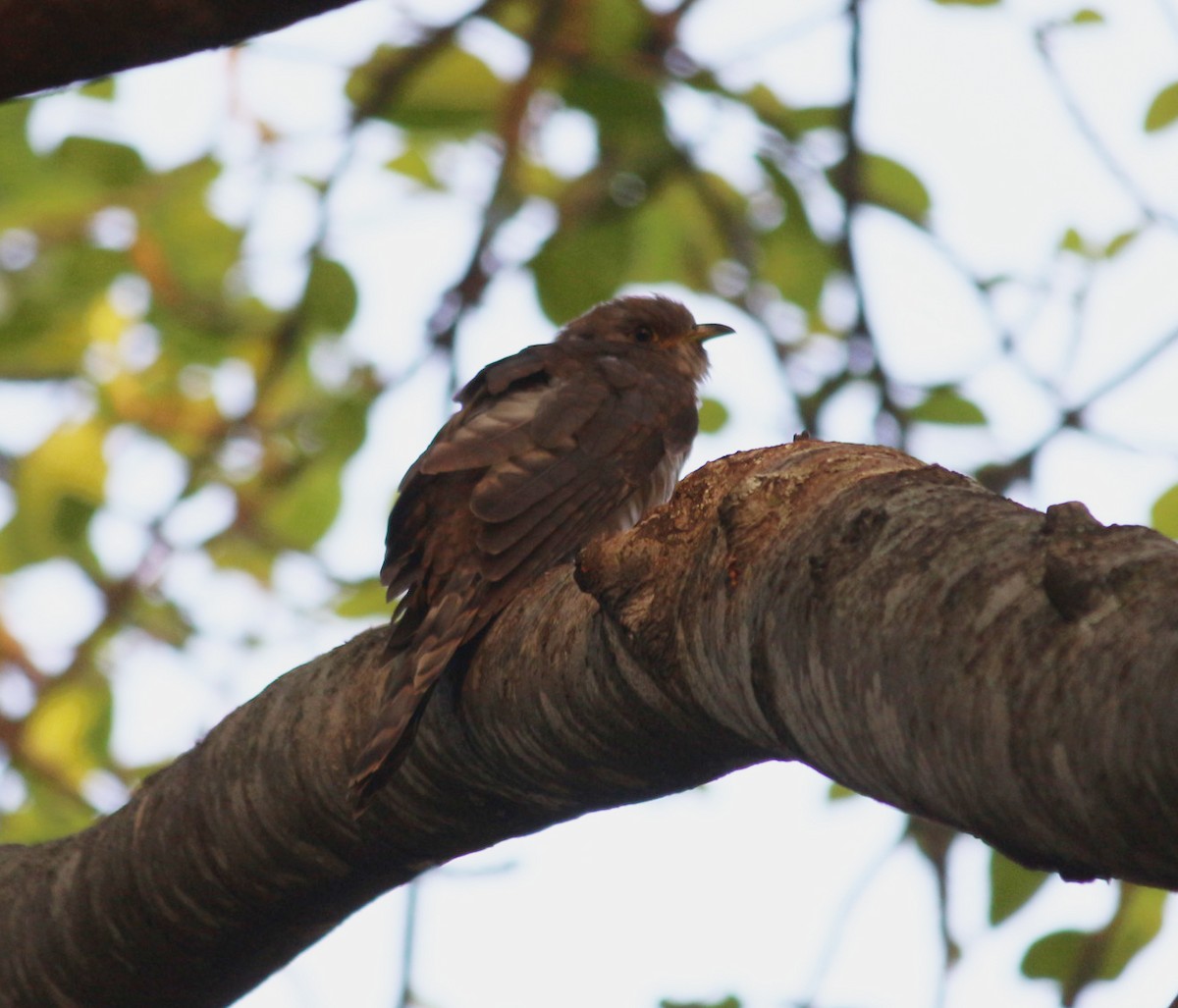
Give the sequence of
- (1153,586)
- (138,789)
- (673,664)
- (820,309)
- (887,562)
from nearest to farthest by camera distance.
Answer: (1153,586), (887,562), (673,664), (138,789), (820,309)

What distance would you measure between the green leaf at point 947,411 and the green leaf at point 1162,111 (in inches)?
40.8

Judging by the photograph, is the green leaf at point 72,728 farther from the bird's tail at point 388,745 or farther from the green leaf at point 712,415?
the bird's tail at point 388,745

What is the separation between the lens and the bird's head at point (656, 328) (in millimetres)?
6176

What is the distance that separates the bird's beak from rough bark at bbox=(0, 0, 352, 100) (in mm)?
3954

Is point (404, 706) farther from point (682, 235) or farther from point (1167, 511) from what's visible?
point (682, 235)

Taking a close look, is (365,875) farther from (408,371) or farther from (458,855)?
(408,371)

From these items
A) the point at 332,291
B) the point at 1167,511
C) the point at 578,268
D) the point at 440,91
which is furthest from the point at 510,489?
the point at 1167,511

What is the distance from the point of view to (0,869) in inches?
133

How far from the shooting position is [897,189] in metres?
5.00

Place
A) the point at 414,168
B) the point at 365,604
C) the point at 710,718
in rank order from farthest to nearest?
the point at 414,168
the point at 365,604
the point at 710,718

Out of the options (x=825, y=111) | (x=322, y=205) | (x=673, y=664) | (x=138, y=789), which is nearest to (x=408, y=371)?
(x=322, y=205)

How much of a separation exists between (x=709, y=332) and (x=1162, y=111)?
2.10 metres

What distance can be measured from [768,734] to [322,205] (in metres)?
3.58

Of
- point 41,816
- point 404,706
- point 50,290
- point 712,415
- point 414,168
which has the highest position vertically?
point 414,168
